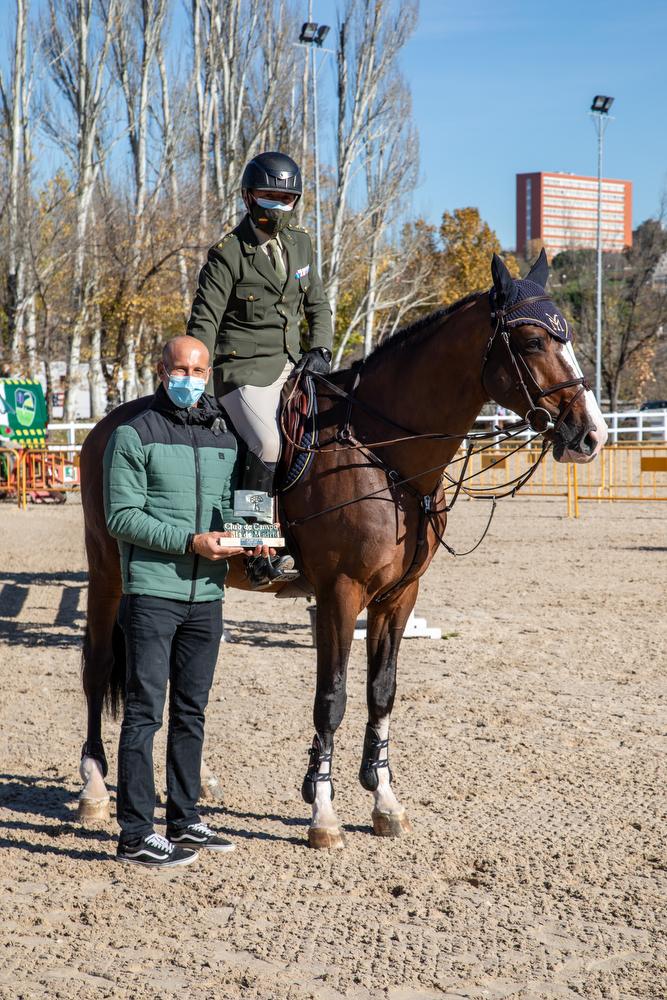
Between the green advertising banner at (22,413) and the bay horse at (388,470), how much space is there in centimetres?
1981

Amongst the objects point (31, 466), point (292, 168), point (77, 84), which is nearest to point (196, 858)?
point (292, 168)

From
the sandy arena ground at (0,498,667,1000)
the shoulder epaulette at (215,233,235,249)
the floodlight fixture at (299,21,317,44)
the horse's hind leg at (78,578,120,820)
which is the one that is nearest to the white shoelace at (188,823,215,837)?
the sandy arena ground at (0,498,667,1000)

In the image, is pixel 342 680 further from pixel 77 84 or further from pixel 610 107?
pixel 610 107

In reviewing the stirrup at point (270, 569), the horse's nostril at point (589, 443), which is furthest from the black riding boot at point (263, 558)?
the horse's nostril at point (589, 443)

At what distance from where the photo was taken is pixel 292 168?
4922mm

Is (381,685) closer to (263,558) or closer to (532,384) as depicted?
(263,558)

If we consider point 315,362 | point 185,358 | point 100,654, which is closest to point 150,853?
point 100,654

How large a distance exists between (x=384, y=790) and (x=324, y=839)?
1.26 feet

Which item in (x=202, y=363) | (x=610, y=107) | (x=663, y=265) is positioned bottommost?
(x=202, y=363)

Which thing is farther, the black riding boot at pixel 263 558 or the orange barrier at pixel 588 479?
the orange barrier at pixel 588 479

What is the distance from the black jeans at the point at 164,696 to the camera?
416cm

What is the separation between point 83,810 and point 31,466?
18.5 m

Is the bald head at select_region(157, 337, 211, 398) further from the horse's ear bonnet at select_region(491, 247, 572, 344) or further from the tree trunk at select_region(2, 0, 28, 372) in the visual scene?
the tree trunk at select_region(2, 0, 28, 372)

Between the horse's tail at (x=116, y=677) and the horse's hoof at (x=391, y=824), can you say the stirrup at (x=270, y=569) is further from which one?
the horse's hoof at (x=391, y=824)
